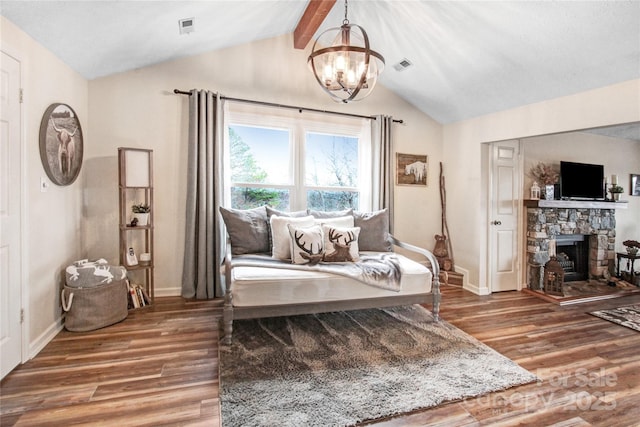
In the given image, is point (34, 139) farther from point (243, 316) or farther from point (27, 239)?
point (243, 316)

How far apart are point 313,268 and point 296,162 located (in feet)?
5.55

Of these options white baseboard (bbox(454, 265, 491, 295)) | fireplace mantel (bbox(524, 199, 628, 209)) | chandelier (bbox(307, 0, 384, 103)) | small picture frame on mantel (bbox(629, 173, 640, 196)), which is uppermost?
chandelier (bbox(307, 0, 384, 103))

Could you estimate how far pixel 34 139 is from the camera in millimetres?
2260

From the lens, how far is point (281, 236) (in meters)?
3.07

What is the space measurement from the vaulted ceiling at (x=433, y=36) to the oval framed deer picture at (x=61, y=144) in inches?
18.8

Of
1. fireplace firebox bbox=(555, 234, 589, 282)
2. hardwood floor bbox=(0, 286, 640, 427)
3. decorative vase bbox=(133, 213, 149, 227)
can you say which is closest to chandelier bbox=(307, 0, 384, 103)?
hardwood floor bbox=(0, 286, 640, 427)

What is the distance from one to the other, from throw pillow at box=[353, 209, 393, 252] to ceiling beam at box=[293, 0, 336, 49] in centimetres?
201

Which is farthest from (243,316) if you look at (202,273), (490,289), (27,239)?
(490,289)

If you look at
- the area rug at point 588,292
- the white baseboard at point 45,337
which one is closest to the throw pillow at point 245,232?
the white baseboard at point 45,337

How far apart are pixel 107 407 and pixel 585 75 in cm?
406

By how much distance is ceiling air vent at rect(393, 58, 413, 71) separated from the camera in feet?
Result: 11.4

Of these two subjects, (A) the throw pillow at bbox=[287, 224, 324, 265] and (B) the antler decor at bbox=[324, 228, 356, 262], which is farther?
(B) the antler decor at bbox=[324, 228, 356, 262]

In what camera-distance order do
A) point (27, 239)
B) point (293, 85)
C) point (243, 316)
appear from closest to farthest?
point (27, 239)
point (243, 316)
point (293, 85)

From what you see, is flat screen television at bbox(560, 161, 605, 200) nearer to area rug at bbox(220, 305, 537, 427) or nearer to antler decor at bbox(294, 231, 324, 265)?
area rug at bbox(220, 305, 537, 427)
